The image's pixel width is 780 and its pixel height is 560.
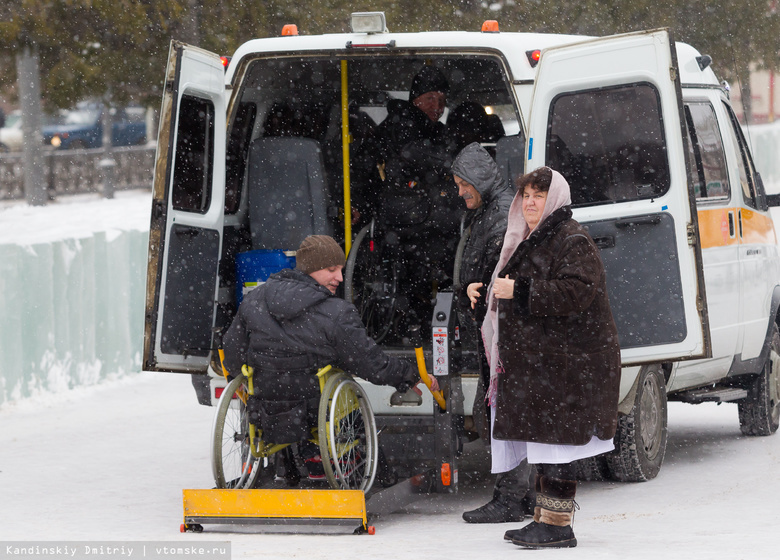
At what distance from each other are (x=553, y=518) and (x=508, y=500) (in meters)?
0.72

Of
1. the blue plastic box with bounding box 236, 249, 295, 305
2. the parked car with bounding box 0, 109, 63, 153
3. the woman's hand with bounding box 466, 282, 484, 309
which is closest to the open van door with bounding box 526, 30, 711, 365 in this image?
the woman's hand with bounding box 466, 282, 484, 309

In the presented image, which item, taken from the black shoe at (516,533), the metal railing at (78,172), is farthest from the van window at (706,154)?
the metal railing at (78,172)

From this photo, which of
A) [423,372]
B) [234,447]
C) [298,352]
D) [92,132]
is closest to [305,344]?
[298,352]

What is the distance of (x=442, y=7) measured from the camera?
17.8 meters

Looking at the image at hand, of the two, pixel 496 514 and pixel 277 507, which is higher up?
pixel 277 507

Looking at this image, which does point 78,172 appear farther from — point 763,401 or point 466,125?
point 763,401

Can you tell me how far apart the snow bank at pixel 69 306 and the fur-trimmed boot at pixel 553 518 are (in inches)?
232

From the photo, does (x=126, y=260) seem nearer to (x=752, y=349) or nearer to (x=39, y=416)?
(x=39, y=416)

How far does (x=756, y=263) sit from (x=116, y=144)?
32.6m

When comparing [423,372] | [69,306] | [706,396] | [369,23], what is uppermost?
[369,23]

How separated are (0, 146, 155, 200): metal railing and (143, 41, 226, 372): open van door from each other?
69.0ft

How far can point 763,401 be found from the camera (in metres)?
9.05

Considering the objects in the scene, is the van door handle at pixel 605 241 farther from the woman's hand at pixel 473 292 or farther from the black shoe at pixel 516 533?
the black shoe at pixel 516 533

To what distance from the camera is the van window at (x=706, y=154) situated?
7.60m
